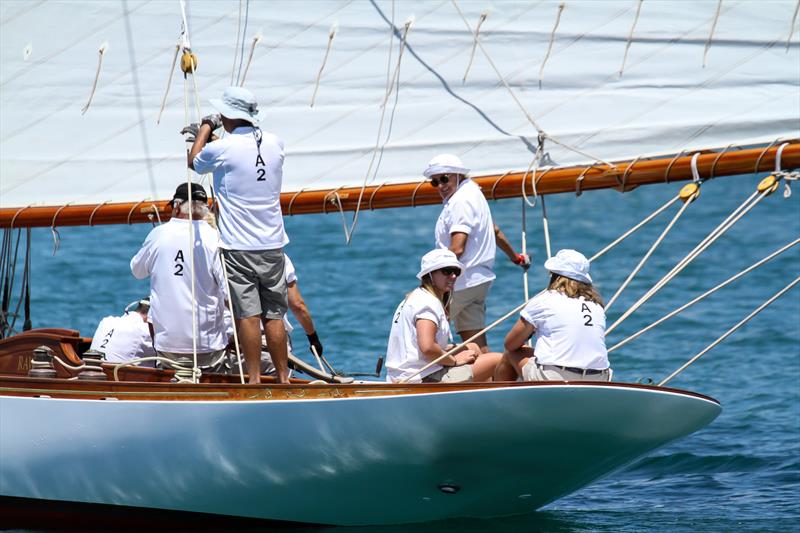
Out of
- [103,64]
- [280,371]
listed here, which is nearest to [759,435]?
[280,371]

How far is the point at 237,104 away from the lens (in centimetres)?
622

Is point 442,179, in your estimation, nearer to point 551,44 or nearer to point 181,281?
point 551,44

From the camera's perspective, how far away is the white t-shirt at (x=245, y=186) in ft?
20.2

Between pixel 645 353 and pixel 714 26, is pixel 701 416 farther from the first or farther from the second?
pixel 645 353

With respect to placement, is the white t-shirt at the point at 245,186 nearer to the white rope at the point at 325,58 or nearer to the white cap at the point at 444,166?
the white cap at the point at 444,166

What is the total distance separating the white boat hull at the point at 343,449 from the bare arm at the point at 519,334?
439 millimetres

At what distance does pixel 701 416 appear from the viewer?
20.7 ft

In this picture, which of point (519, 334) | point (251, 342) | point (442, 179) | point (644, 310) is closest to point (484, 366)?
point (519, 334)

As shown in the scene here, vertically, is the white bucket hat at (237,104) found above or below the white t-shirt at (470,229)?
above

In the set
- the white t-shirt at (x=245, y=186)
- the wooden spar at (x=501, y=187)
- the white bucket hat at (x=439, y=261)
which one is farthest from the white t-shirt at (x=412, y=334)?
the wooden spar at (x=501, y=187)

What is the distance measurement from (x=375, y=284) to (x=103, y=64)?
9272 mm

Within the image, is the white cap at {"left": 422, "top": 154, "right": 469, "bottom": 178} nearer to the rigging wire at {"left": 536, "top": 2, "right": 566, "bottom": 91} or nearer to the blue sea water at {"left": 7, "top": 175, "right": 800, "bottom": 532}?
the rigging wire at {"left": 536, "top": 2, "right": 566, "bottom": 91}

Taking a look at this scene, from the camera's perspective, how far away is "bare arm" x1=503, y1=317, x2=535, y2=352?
6352 mm

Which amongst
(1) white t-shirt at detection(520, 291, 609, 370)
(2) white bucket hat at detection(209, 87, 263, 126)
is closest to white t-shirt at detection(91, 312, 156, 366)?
(2) white bucket hat at detection(209, 87, 263, 126)
